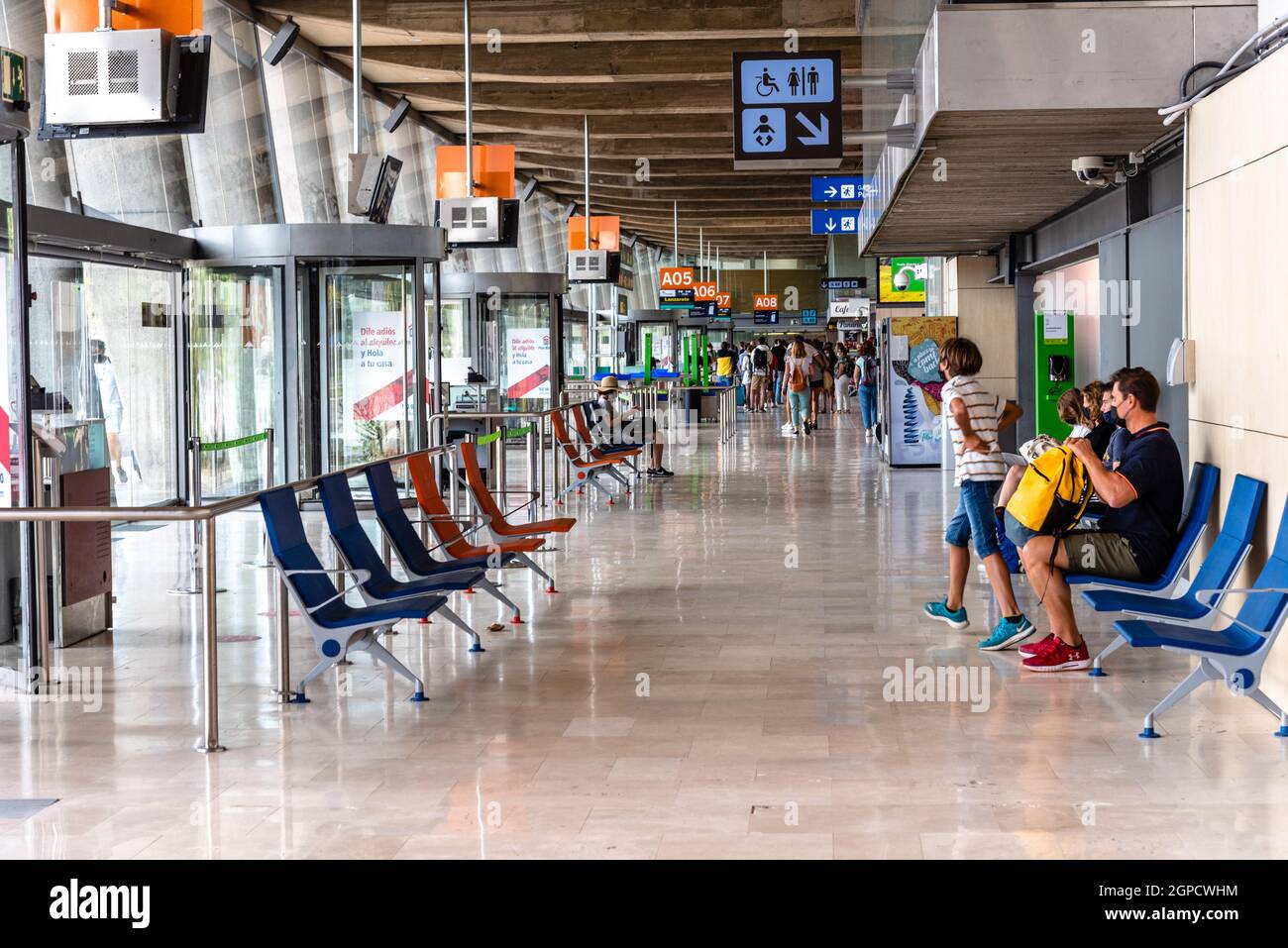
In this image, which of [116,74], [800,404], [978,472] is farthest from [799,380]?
[116,74]

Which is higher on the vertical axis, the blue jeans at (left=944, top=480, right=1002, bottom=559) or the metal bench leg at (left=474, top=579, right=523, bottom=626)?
the blue jeans at (left=944, top=480, right=1002, bottom=559)

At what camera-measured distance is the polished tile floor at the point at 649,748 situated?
436 centimetres

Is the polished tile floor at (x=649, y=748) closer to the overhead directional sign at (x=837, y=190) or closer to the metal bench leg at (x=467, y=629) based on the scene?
the metal bench leg at (x=467, y=629)

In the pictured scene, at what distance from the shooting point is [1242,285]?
6211 mm

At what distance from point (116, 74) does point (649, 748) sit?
411 centimetres

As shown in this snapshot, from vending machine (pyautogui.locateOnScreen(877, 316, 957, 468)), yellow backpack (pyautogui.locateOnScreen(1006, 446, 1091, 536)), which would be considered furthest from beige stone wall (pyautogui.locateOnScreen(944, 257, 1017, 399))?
yellow backpack (pyautogui.locateOnScreen(1006, 446, 1091, 536))

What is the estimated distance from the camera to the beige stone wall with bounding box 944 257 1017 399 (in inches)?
680

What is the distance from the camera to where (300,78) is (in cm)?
1734

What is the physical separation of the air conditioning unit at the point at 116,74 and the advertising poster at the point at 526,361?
1271cm

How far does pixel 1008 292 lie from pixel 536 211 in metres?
16.7

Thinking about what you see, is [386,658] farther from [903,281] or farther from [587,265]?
[903,281]

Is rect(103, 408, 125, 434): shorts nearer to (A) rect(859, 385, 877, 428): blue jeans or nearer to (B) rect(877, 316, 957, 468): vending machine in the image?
(B) rect(877, 316, 957, 468): vending machine

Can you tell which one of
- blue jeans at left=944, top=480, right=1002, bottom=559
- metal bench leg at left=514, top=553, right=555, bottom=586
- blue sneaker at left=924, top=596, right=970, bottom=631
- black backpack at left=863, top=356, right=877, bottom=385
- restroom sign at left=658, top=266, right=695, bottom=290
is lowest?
blue sneaker at left=924, top=596, right=970, bottom=631

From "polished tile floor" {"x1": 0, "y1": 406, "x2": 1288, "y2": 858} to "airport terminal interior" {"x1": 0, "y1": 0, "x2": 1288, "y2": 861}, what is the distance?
0.09 ft
